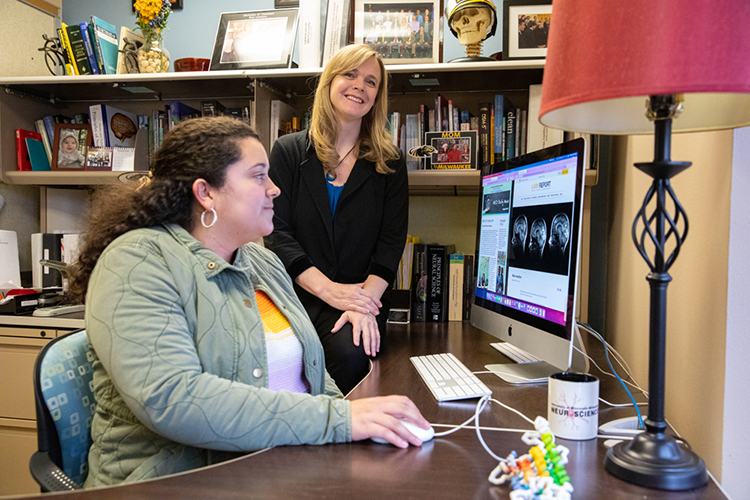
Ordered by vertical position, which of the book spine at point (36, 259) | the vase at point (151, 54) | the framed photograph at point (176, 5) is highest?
the framed photograph at point (176, 5)

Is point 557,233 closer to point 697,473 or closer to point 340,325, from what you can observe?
point 697,473

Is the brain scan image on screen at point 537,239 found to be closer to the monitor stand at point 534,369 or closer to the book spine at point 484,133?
the monitor stand at point 534,369

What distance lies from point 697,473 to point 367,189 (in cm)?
139

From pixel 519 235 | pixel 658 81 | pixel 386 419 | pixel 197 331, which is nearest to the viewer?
pixel 658 81

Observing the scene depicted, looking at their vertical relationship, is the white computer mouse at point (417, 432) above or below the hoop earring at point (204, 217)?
below

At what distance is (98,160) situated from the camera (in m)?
2.39

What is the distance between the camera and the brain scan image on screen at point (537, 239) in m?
1.21

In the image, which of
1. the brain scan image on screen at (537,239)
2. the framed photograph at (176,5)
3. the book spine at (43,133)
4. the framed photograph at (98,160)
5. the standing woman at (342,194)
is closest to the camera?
the brain scan image on screen at (537,239)

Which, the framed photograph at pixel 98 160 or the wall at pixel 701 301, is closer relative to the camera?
the wall at pixel 701 301

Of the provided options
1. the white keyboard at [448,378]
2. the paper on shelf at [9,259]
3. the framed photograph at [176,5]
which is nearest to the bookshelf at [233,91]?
the paper on shelf at [9,259]

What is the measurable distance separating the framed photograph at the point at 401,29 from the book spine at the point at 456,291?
813 millimetres

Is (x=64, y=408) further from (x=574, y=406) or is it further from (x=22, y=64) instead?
(x=22, y=64)

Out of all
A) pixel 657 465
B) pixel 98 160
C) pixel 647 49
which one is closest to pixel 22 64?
pixel 98 160

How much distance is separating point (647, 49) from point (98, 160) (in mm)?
2328
